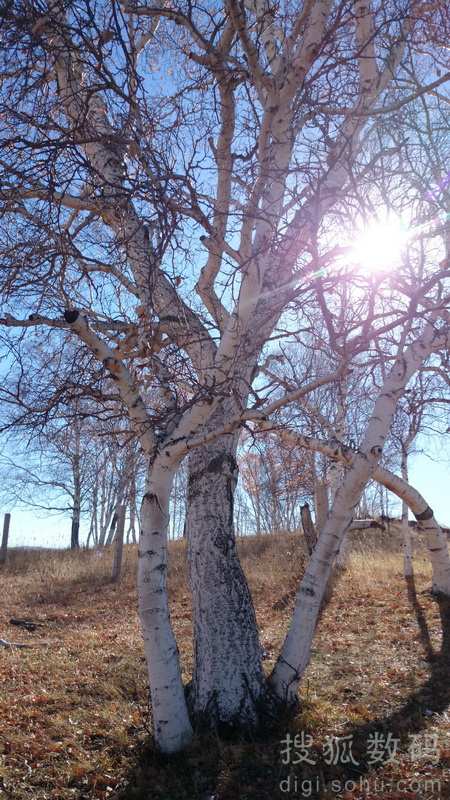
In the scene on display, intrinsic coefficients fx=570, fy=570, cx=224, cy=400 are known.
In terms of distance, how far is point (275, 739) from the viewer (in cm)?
458

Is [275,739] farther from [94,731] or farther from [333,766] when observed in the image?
[94,731]

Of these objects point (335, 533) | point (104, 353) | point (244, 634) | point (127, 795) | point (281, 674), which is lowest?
point (127, 795)

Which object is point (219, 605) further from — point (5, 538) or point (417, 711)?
point (5, 538)

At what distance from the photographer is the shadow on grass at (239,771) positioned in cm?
393

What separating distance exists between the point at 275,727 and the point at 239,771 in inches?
25.3

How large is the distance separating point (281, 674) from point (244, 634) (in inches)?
17.9

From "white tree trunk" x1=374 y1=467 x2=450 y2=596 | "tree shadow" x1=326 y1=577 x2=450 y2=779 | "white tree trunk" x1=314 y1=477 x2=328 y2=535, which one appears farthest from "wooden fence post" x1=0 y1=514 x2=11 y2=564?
"tree shadow" x1=326 y1=577 x2=450 y2=779

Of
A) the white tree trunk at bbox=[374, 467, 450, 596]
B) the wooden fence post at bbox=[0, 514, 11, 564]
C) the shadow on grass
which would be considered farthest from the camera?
the wooden fence post at bbox=[0, 514, 11, 564]

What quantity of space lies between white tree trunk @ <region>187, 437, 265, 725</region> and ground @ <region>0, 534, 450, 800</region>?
31 cm

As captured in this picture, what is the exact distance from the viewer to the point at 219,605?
4.96m

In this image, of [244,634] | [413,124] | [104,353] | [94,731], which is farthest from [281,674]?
[413,124]

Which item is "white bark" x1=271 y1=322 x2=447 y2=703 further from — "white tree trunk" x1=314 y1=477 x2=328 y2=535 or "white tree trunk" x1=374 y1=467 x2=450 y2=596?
"white tree trunk" x1=314 y1=477 x2=328 y2=535

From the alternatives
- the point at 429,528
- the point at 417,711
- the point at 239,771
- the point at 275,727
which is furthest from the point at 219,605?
the point at 429,528

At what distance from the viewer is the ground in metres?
4.02
